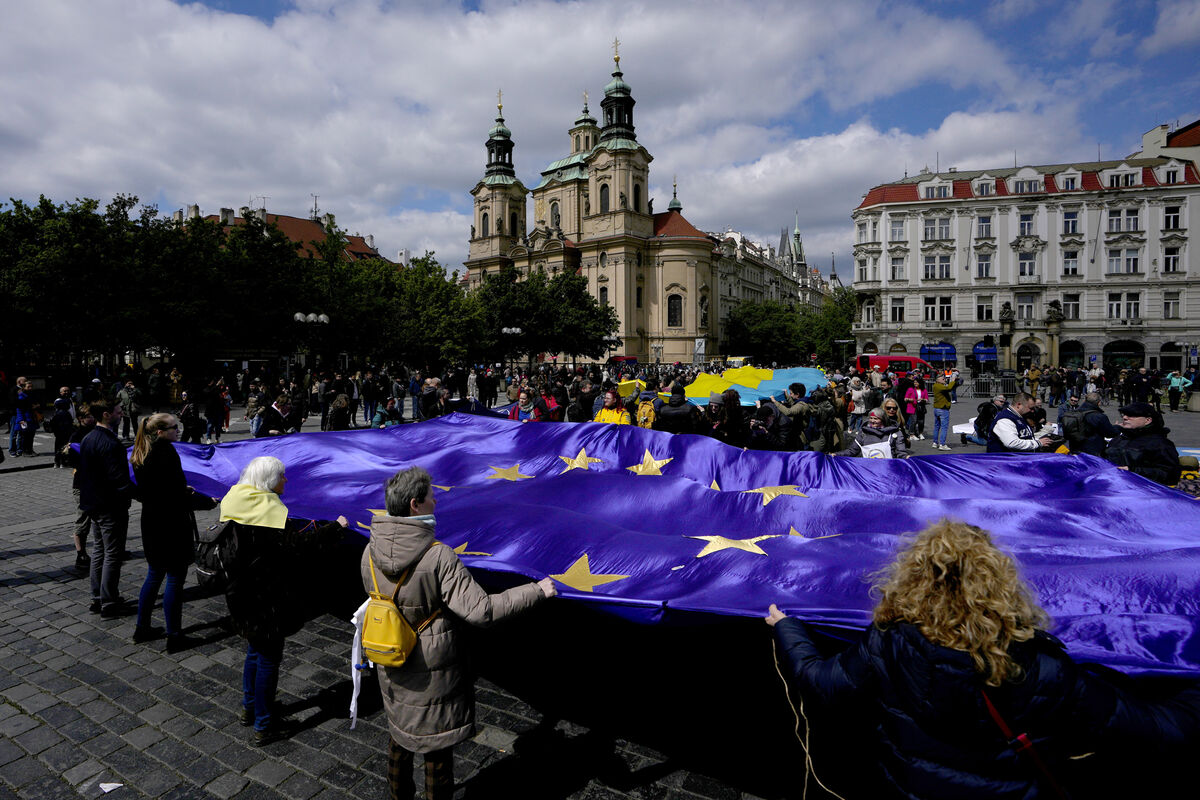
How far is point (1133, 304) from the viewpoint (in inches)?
2299

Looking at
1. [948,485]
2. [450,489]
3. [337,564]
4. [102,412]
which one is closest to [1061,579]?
[948,485]

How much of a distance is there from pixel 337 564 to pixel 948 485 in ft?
21.7

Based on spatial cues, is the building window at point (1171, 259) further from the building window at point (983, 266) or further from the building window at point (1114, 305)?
the building window at point (983, 266)

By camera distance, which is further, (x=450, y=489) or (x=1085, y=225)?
(x=1085, y=225)

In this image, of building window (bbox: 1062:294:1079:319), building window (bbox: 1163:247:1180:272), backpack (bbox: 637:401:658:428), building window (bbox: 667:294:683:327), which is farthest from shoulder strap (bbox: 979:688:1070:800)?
building window (bbox: 667:294:683:327)

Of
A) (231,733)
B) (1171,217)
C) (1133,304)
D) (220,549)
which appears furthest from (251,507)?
(1171,217)

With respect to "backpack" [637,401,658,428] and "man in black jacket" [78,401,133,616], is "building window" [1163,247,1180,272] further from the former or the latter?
"man in black jacket" [78,401,133,616]

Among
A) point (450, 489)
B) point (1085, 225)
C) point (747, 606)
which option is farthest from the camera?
point (1085, 225)

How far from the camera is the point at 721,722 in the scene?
4.80 m

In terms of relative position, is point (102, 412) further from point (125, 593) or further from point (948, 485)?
point (948, 485)

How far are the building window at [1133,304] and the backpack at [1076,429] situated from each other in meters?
63.4

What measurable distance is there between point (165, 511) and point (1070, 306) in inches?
2804

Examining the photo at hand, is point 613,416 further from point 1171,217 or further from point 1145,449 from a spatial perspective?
point 1171,217

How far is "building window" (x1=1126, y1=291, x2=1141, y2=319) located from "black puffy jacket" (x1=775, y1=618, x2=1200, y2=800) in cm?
7167
